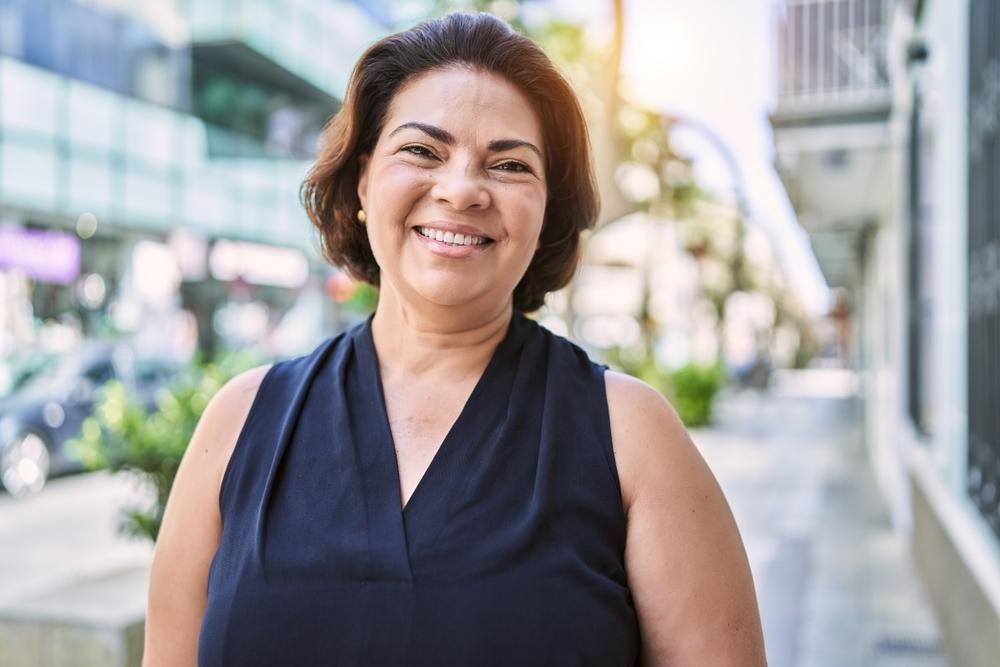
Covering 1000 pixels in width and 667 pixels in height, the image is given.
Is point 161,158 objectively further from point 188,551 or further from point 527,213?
point 527,213

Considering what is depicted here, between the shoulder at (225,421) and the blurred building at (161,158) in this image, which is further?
the blurred building at (161,158)

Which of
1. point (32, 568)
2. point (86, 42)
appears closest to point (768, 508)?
point (32, 568)

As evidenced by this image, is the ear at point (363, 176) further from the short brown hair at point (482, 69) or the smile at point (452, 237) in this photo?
the smile at point (452, 237)

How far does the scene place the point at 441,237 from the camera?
150cm

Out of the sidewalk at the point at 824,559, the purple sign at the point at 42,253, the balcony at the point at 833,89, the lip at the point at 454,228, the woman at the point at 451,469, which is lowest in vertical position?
the sidewalk at the point at 824,559

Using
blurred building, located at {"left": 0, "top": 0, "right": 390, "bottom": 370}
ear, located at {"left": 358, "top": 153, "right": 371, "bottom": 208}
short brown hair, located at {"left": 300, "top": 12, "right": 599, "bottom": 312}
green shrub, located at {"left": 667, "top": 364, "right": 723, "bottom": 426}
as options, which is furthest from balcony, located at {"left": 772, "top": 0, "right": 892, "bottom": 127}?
green shrub, located at {"left": 667, "top": 364, "right": 723, "bottom": 426}

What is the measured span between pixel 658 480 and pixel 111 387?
3.87 m

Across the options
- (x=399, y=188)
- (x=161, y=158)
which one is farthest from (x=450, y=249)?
(x=161, y=158)

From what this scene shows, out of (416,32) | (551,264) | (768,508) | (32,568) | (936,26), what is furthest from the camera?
(768,508)

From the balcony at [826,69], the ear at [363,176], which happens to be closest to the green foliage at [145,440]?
the ear at [363,176]

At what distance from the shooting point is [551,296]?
202 cm

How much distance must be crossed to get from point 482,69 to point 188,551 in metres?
0.89

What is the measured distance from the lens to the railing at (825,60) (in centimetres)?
766

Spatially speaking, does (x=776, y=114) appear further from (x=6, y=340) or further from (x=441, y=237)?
(x=6, y=340)
